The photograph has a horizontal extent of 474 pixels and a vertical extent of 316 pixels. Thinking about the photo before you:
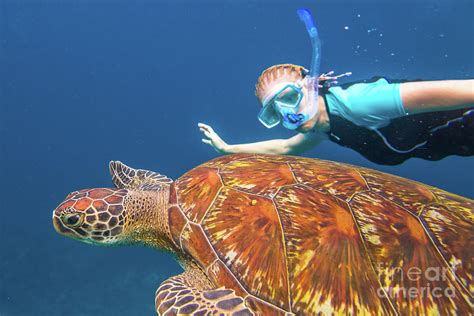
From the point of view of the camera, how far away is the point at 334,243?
170 centimetres

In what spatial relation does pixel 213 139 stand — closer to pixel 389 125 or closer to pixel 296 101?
pixel 296 101

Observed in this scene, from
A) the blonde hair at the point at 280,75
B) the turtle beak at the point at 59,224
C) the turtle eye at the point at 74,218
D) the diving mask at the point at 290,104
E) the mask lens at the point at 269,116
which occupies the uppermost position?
the blonde hair at the point at 280,75

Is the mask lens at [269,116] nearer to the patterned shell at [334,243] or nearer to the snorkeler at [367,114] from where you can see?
the snorkeler at [367,114]

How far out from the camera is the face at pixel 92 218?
226cm

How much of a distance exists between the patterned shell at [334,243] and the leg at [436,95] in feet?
2.08

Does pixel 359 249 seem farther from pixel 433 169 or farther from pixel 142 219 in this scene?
pixel 433 169

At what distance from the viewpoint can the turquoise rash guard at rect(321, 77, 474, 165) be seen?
2412 millimetres

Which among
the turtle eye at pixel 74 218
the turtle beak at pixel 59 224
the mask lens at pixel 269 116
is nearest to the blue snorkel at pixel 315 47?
the mask lens at pixel 269 116

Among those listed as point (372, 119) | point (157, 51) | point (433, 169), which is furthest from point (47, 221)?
point (157, 51)

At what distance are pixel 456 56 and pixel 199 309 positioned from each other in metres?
30.1

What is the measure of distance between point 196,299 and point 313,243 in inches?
29.1

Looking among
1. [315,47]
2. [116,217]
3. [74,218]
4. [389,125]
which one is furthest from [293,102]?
[74,218]

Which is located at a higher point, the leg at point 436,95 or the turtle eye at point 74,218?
the leg at point 436,95

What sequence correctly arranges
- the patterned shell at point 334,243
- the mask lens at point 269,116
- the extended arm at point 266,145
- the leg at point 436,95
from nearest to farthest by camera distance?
the patterned shell at point 334,243 → the leg at point 436,95 → the mask lens at point 269,116 → the extended arm at point 266,145
